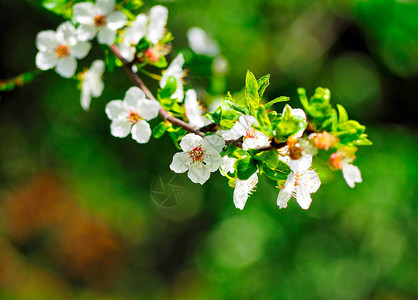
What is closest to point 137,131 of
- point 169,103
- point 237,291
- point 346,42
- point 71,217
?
point 169,103

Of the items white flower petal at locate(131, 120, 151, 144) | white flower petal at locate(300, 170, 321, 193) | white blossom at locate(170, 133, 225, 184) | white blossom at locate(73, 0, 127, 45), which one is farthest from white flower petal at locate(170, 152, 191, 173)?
white blossom at locate(73, 0, 127, 45)

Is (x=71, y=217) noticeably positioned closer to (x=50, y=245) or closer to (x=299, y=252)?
(x=50, y=245)

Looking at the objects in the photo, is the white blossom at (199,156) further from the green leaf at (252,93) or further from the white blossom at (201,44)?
the white blossom at (201,44)

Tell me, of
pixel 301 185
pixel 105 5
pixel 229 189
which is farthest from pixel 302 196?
pixel 229 189

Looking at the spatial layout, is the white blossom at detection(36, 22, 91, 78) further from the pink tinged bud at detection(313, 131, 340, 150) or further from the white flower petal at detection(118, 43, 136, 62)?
the pink tinged bud at detection(313, 131, 340, 150)

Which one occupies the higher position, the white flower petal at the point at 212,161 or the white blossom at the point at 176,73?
the white flower petal at the point at 212,161

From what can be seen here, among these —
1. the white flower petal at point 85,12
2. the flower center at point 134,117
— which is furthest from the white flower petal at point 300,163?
the white flower petal at point 85,12
